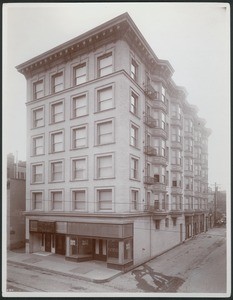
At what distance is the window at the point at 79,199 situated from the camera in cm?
1499

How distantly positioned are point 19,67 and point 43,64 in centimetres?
326

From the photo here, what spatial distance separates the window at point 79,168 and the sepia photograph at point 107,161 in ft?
0.23

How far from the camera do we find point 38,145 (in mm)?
14383

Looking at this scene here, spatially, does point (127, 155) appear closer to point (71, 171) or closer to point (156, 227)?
point (71, 171)

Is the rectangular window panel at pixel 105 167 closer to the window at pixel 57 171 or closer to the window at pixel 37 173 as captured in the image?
the window at pixel 57 171

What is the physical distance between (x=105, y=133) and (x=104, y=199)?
11.0 feet

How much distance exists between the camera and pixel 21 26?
10477mm

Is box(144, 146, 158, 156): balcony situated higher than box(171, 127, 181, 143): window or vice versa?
box(171, 127, 181, 143): window

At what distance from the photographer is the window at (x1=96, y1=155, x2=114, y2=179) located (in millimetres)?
13898

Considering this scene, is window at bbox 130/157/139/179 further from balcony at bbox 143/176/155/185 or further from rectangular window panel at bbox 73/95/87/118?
rectangular window panel at bbox 73/95/87/118

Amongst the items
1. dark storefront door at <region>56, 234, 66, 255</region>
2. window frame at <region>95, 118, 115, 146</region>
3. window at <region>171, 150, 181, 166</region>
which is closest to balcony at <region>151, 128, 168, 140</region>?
window at <region>171, 150, 181, 166</region>

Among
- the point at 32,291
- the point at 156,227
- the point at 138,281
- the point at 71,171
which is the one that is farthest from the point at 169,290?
the point at 71,171

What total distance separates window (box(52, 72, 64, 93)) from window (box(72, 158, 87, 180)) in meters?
3.93

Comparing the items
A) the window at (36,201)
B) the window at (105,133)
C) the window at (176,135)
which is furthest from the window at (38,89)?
the window at (176,135)
